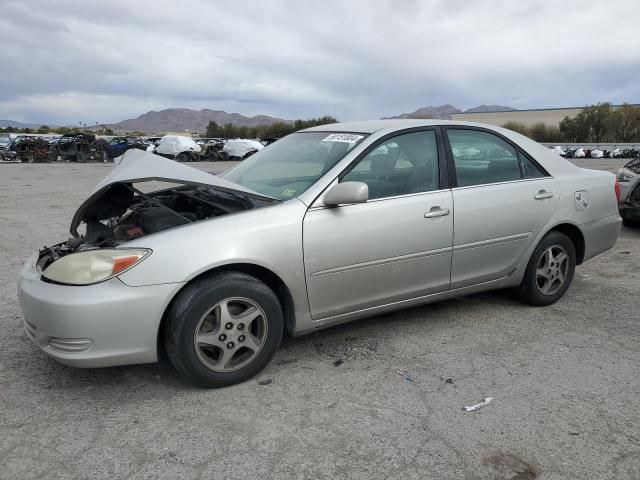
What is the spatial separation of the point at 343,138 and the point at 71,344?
7.26ft

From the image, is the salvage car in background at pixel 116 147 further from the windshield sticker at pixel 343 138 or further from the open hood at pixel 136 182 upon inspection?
the windshield sticker at pixel 343 138

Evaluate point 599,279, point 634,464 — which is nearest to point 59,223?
point 599,279

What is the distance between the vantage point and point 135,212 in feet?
11.9

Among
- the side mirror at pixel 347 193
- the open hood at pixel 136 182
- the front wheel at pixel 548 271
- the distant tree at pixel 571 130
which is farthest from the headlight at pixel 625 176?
the distant tree at pixel 571 130

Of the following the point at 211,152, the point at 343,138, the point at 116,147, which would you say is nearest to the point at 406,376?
the point at 343,138

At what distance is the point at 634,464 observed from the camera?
2.36 metres

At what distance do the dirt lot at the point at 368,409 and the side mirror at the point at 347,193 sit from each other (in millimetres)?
1047

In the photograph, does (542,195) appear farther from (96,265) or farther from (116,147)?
(116,147)

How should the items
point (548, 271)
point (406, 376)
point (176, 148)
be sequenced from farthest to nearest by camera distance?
1. point (176, 148)
2. point (548, 271)
3. point (406, 376)

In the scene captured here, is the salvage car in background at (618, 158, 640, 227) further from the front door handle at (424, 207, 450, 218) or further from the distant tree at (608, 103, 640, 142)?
the distant tree at (608, 103, 640, 142)

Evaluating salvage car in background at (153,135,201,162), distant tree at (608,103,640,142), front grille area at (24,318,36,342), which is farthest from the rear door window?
distant tree at (608,103,640,142)

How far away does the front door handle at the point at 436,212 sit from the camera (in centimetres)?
359

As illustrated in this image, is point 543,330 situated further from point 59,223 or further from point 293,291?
point 59,223

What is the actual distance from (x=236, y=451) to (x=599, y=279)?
4.28 metres
